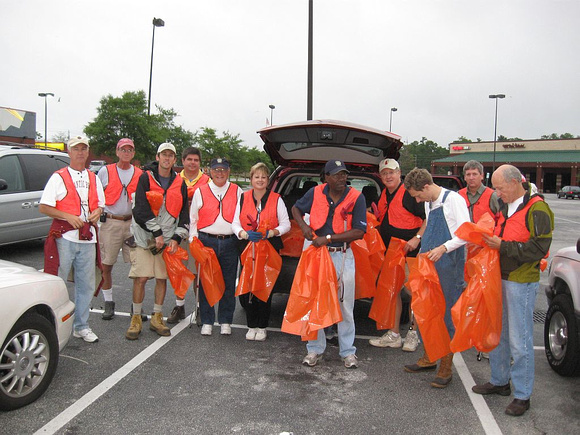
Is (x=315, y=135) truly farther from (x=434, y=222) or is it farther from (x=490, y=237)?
(x=490, y=237)

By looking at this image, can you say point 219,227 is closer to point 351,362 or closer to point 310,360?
point 310,360

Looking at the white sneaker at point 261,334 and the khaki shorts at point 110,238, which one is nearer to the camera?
the white sneaker at point 261,334

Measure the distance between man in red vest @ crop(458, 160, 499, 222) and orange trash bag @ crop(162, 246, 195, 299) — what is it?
10.9 ft

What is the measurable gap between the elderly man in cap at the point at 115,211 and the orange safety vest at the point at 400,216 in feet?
9.07

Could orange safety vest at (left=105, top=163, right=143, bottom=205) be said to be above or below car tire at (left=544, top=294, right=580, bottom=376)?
above

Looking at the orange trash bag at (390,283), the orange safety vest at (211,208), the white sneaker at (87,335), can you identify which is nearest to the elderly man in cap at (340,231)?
the orange trash bag at (390,283)

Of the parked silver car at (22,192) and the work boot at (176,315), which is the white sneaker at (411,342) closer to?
the work boot at (176,315)

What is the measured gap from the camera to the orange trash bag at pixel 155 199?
4.57m

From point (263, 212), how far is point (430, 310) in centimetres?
183

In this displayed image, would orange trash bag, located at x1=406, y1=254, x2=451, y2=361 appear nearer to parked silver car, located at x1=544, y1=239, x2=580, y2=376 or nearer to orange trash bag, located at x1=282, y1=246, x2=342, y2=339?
orange trash bag, located at x1=282, y1=246, x2=342, y2=339

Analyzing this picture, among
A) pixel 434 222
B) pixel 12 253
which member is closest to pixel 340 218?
pixel 434 222

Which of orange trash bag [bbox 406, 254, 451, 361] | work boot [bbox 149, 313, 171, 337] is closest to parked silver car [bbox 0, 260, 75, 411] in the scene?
work boot [bbox 149, 313, 171, 337]

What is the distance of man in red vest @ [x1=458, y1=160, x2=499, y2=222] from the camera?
5.52 meters

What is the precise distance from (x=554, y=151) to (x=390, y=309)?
7043 cm
